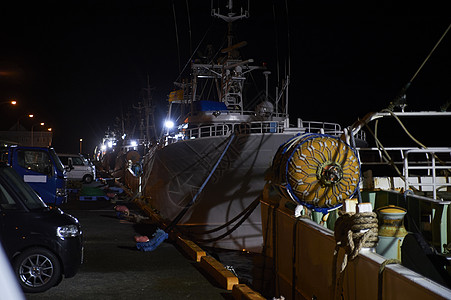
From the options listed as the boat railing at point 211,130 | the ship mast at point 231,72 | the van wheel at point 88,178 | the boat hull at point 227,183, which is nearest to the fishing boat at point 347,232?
the boat hull at point 227,183

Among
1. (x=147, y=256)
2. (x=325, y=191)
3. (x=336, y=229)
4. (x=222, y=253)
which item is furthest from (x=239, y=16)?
(x=336, y=229)

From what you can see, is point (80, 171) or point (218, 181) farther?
point (80, 171)

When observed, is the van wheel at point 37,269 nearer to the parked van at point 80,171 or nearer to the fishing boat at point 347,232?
the fishing boat at point 347,232

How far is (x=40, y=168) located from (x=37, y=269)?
29.9 ft

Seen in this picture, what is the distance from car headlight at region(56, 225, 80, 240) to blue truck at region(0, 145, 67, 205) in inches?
339

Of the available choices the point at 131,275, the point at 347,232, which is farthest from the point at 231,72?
the point at 347,232

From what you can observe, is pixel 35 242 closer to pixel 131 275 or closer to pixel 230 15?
pixel 131 275

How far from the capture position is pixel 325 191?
6.98m

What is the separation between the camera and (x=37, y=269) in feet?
22.0

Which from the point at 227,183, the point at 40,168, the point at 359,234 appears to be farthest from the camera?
the point at 40,168

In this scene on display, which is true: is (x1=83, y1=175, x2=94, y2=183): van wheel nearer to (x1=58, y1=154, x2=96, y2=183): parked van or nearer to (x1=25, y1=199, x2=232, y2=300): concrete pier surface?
(x1=58, y1=154, x2=96, y2=183): parked van

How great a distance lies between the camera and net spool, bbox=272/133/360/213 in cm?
696

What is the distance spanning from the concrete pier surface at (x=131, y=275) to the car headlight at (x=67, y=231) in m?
0.81

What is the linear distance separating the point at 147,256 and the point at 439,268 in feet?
19.7
